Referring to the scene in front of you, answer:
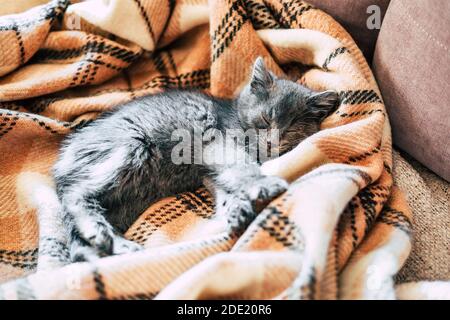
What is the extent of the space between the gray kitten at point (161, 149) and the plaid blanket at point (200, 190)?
0.17 feet

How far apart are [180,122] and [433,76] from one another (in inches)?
28.4

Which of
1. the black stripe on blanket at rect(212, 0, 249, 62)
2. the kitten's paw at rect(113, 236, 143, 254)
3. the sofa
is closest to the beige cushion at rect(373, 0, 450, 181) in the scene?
the sofa

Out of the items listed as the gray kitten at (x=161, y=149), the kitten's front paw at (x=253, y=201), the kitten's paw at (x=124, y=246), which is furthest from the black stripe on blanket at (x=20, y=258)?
the kitten's front paw at (x=253, y=201)

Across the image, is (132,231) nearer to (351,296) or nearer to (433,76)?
(351,296)

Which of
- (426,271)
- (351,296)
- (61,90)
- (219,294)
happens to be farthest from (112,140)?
(426,271)

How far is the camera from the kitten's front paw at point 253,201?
105 cm

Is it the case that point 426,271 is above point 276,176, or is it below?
below

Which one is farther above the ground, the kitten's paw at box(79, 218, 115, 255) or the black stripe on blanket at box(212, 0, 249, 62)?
the black stripe on blanket at box(212, 0, 249, 62)

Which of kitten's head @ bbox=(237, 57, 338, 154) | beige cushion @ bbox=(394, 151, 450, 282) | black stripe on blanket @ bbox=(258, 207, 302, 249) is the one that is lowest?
beige cushion @ bbox=(394, 151, 450, 282)

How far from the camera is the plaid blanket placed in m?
0.90

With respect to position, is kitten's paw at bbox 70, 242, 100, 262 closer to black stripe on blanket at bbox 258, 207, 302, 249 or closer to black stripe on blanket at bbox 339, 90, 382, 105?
black stripe on blanket at bbox 258, 207, 302, 249

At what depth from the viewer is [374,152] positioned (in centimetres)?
118

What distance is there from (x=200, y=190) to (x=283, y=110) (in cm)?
35

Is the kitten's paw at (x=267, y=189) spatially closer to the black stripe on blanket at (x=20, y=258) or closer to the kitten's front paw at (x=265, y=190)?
the kitten's front paw at (x=265, y=190)
